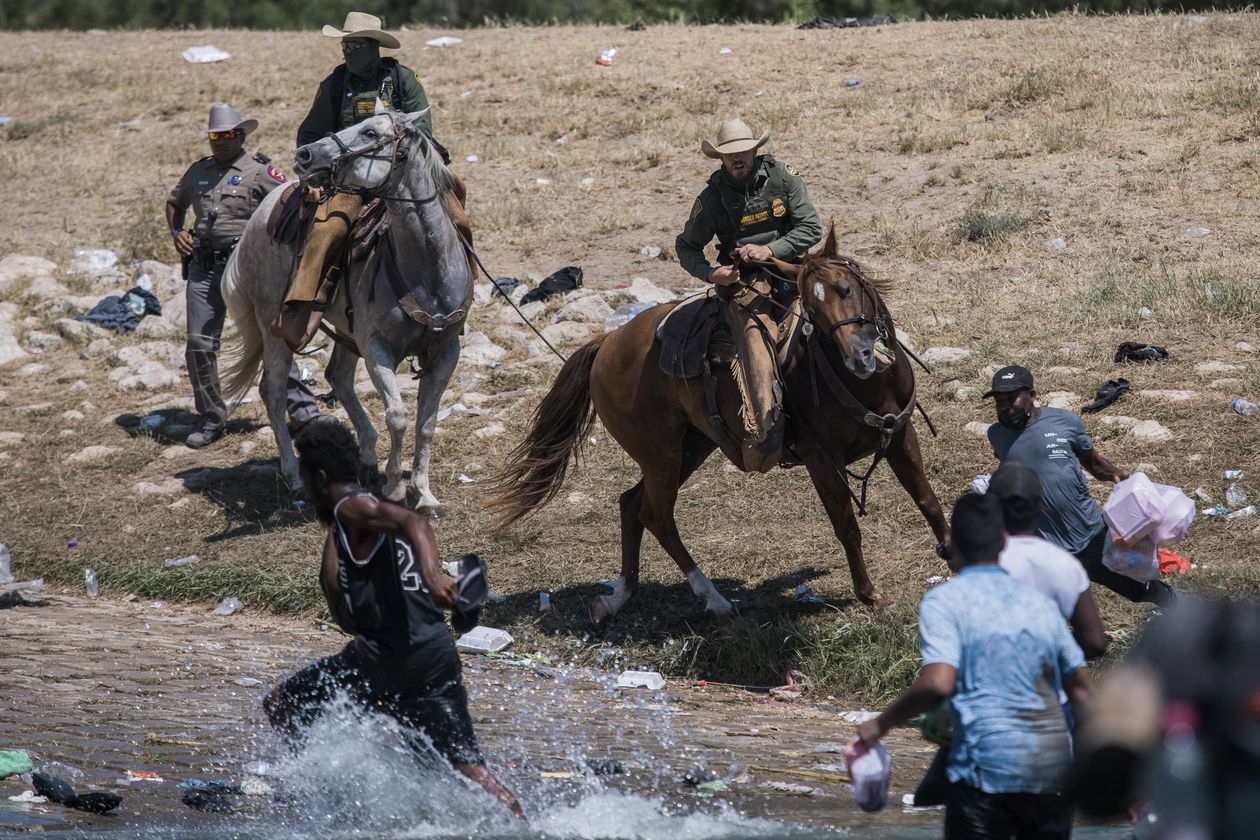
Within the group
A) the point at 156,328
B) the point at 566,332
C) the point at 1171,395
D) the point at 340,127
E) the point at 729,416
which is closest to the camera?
the point at 729,416

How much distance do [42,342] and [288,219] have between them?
197 inches

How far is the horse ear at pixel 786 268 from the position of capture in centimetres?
728

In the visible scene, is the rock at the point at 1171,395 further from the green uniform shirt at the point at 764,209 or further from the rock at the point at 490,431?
the rock at the point at 490,431

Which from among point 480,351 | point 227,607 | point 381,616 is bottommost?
point 227,607

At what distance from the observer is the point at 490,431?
10.9m

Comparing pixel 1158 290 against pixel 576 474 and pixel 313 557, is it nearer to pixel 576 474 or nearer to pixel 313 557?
pixel 576 474

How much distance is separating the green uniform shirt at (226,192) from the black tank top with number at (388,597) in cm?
712

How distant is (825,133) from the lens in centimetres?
1585

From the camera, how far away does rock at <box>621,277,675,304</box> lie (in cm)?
1260

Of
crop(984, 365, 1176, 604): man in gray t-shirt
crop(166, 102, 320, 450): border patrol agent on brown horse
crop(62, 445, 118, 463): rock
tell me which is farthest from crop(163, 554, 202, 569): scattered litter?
crop(984, 365, 1176, 604): man in gray t-shirt

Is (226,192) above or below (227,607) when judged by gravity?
above

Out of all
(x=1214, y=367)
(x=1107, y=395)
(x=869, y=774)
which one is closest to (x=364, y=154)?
(x=1107, y=395)

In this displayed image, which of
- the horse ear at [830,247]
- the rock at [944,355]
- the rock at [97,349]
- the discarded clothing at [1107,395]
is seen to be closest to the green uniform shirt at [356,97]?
the horse ear at [830,247]

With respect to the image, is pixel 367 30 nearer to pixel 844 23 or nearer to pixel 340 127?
pixel 340 127
